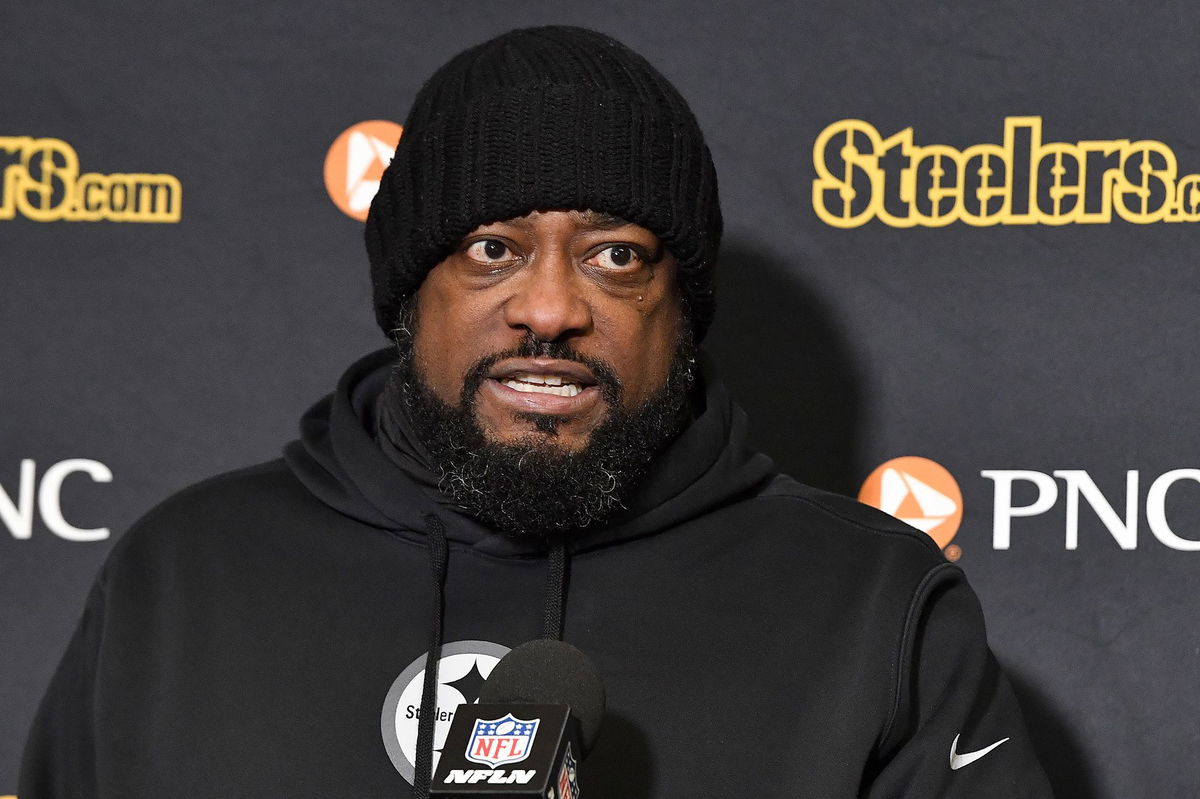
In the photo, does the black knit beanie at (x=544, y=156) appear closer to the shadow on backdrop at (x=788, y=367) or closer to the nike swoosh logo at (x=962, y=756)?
the shadow on backdrop at (x=788, y=367)

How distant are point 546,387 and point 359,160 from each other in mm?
596

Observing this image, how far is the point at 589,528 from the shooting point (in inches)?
51.9

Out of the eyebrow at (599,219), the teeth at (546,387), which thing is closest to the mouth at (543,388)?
the teeth at (546,387)

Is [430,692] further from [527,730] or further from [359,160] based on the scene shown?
[359,160]

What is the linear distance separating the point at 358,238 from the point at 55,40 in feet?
1.36

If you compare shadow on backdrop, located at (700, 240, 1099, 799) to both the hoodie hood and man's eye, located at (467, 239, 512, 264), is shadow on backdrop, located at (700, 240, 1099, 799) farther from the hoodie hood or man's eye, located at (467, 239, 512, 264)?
man's eye, located at (467, 239, 512, 264)

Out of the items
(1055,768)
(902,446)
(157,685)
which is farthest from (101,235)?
(1055,768)


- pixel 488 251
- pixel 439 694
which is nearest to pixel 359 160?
pixel 488 251

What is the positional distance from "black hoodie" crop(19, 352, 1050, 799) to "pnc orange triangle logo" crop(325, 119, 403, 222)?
413mm

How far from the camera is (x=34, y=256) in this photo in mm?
1748

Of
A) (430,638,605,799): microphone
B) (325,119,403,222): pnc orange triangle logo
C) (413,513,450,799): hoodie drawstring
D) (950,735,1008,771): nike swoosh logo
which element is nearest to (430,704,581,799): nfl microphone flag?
(430,638,605,799): microphone

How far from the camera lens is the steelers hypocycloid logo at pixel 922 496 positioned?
160cm

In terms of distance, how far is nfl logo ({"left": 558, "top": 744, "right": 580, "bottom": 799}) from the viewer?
2.53 feet

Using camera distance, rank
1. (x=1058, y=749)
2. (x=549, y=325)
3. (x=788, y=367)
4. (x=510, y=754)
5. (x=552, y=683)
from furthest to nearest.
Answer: (x=788, y=367) → (x=1058, y=749) → (x=549, y=325) → (x=552, y=683) → (x=510, y=754)
